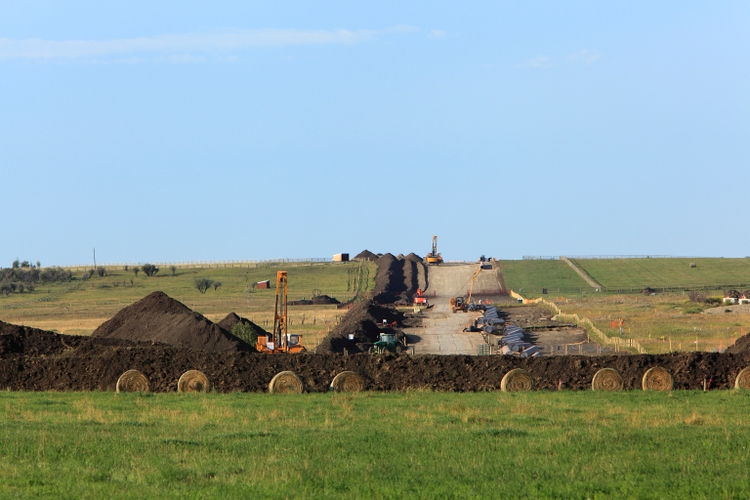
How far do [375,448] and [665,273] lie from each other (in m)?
115

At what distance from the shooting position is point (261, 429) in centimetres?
2058

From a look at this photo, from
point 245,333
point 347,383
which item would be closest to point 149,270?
point 245,333

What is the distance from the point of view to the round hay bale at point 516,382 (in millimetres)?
29719

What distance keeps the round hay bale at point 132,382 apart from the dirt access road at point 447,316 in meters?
26.3

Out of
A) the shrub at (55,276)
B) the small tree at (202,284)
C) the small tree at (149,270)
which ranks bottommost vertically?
the small tree at (202,284)

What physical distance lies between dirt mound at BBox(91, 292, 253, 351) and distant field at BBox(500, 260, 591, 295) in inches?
2420

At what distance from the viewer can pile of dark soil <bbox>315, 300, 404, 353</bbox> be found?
171 ft

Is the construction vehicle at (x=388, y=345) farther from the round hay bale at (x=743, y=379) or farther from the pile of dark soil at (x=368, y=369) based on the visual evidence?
the round hay bale at (x=743, y=379)

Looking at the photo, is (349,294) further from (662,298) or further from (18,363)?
(18,363)

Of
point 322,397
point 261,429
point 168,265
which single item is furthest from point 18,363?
point 168,265

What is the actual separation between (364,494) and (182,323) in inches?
1352

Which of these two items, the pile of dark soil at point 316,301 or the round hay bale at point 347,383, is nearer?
the round hay bale at point 347,383

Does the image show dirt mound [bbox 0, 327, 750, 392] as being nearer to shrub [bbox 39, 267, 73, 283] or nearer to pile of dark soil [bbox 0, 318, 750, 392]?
pile of dark soil [bbox 0, 318, 750, 392]

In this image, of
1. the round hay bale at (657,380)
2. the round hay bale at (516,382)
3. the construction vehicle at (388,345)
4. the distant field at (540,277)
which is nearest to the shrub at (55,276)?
the distant field at (540,277)
